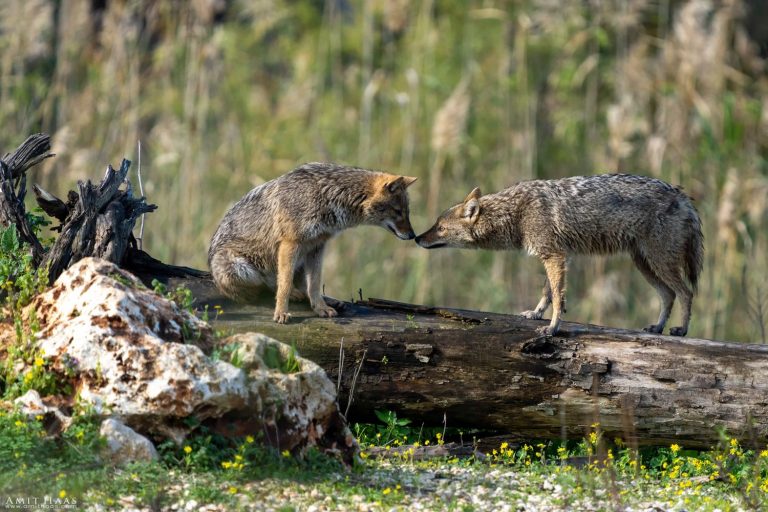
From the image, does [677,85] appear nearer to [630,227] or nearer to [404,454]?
[630,227]

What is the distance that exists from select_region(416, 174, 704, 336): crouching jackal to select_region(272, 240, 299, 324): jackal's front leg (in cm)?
186

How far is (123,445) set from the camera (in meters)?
5.11

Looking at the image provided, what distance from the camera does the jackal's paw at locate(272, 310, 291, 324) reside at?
Answer: 699cm

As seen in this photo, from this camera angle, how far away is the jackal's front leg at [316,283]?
7.16 meters

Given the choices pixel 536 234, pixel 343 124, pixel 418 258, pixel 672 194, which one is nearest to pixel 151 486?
pixel 536 234

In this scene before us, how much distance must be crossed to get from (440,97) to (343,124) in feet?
4.14

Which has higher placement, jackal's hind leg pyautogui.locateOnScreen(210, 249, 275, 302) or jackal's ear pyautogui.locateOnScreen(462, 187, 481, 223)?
jackal's ear pyautogui.locateOnScreen(462, 187, 481, 223)

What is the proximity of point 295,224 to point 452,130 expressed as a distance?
3.94 metres

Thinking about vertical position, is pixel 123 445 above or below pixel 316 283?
below

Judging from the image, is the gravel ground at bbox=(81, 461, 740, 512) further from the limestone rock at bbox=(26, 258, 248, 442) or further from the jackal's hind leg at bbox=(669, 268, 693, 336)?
the jackal's hind leg at bbox=(669, 268, 693, 336)

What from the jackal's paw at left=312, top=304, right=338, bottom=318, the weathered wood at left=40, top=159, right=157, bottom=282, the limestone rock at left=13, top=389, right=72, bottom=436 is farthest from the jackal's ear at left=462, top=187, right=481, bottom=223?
the limestone rock at left=13, top=389, right=72, bottom=436

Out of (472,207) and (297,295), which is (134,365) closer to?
(297,295)

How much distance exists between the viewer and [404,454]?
618 cm

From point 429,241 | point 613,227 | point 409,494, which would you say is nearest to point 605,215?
point 613,227
